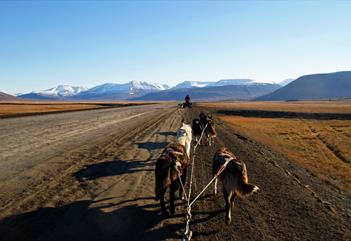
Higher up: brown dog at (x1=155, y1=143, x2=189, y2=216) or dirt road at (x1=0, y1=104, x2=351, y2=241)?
brown dog at (x1=155, y1=143, x2=189, y2=216)

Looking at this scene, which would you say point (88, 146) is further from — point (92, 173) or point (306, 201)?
point (306, 201)

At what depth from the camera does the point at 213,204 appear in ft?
32.4

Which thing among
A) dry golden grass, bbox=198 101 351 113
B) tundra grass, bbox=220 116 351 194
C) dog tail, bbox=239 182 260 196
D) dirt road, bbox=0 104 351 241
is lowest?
dry golden grass, bbox=198 101 351 113

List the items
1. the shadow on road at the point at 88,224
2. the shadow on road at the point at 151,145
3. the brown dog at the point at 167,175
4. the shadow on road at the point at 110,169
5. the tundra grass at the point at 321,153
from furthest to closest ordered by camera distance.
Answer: the shadow on road at the point at 151,145 < the tundra grass at the point at 321,153 < the shadow on road at the point at 110,169 < the brown dog at the point at 167,175 < the shadow on road at the point at 88,224

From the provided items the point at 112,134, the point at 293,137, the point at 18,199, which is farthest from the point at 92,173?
the point at 293,137

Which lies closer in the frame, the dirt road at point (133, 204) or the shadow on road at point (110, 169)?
the dirt road at point (133, 204)

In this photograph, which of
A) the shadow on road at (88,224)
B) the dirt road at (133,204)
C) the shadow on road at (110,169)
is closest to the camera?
the shadow on road at (88,224)

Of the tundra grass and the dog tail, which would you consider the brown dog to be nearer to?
the dog tail

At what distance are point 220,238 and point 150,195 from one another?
3.38 meters

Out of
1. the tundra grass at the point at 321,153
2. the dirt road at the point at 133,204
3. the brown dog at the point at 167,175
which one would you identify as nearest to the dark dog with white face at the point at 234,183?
the dirt road at the point at 133,204

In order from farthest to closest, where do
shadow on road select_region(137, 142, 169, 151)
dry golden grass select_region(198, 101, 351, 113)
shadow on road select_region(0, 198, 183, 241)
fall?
dry golden grass select_region(198, 101, 351, 113) < shadow on road select_region(137, 142, 169, 151) < shadow on road select_region(0, 198, 183, 241)

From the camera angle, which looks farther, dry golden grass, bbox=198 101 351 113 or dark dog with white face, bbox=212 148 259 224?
dry golden grass, bbox=198 101 351 113

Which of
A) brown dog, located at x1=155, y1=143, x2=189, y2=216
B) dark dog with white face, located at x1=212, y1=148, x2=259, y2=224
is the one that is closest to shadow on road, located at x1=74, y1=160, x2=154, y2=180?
Answer: brown dog, located at x1=155, y1=143, x2=189, y2=216

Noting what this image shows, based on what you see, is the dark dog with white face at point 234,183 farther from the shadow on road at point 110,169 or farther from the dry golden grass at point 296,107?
the dry golden grass at point 296,107
